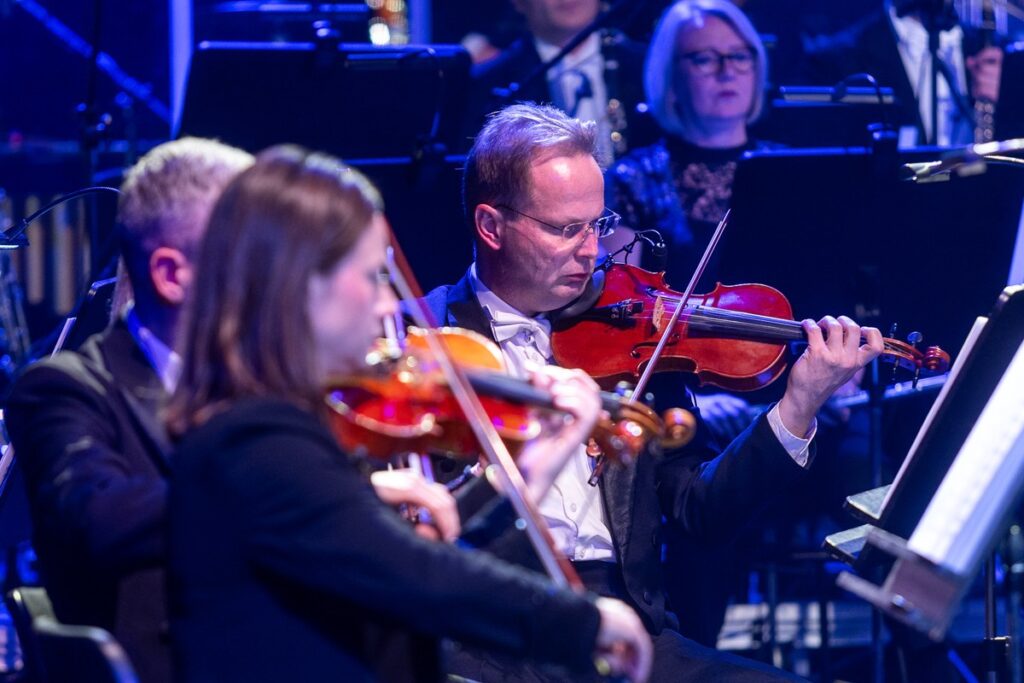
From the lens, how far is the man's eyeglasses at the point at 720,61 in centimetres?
480

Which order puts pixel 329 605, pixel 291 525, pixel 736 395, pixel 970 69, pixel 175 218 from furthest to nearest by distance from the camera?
pixel 970 69 < pixel 736 395 < pixel 175 218 < pixel 329 605 < pixel 291 525

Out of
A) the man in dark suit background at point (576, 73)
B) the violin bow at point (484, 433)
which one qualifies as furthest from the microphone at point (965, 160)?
the man in dark suit background at point (576, 73)

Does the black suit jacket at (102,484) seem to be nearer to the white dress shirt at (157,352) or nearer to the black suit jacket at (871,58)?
the white dress shirt at (157,352)

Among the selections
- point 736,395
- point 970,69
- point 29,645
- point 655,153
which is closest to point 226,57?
point 655,153

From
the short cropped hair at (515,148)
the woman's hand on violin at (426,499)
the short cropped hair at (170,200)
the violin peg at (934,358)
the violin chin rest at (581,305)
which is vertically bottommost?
the violin peg at (934,358)

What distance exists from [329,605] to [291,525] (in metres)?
0.17

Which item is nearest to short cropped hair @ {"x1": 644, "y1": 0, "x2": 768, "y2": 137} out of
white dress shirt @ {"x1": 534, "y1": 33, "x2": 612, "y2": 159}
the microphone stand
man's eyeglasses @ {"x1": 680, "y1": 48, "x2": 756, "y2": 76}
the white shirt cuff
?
man's eyeglasses @ {"x1": 680, "y1": 48, "x2": 756, "y2": 76}

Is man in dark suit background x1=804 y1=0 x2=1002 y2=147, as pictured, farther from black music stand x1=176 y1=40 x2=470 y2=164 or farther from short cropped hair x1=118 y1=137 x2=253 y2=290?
short cropped hair x1=118 y1=137 x2=253 y2=290

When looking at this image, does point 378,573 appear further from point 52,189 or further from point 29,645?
point 52,189

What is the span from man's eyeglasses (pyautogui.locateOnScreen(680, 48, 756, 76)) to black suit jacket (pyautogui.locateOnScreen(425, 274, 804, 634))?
203 centimetres

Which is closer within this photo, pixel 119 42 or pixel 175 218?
pixel 175 218

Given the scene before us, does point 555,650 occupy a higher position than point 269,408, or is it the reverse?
point 269,408

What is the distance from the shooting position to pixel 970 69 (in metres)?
5.61

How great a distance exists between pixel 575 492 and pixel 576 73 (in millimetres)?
3127
